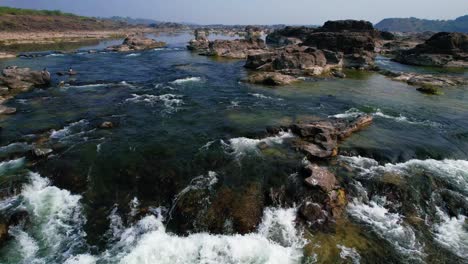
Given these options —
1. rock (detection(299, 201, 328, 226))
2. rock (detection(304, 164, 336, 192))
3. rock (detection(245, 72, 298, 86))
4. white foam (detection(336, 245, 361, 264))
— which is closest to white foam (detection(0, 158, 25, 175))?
rock (detection(299, 201, 328, 226))

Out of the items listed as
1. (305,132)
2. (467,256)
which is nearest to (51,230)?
(305,132)

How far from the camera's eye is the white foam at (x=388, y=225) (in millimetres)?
15648

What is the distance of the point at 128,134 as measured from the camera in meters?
26.0

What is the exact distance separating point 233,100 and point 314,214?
21506 mm

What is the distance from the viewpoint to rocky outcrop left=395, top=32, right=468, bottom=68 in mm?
68875

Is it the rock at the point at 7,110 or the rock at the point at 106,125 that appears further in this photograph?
the rock at the point at 7,110

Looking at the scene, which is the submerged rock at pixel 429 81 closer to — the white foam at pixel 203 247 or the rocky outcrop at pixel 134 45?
the white foam at pixel 203 247

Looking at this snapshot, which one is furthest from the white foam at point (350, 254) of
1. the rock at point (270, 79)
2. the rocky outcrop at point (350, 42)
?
the rocky outcrop at point (350, 42)

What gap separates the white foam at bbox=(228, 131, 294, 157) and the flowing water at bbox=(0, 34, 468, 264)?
0.15 m

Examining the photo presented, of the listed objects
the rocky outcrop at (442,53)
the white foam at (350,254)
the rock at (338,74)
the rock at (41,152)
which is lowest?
the white foam at (350,254)

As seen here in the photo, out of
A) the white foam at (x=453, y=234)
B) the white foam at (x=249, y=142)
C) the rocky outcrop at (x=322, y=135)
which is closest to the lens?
the white foam at (x=453, y=234)

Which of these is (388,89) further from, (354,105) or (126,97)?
(126,97)

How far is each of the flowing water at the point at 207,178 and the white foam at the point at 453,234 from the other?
0.21 feet

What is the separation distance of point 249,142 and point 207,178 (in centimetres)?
592
